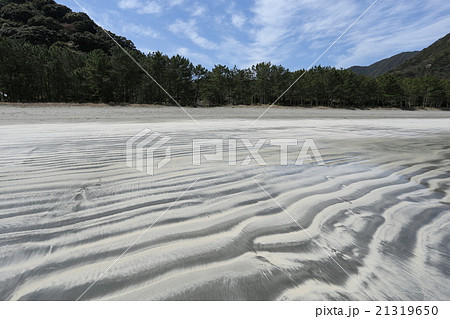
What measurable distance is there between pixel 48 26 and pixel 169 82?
84275mm

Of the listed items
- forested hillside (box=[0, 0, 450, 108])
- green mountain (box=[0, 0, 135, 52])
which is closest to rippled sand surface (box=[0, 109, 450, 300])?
forested hillside (box=[0, 0, 450, 108])

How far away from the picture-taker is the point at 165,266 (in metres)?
1.38

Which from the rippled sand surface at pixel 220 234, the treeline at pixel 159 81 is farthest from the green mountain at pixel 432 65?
the rippled sand surface at pixel 220 234

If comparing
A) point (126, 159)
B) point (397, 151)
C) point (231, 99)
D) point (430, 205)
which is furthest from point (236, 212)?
point (231, 99)

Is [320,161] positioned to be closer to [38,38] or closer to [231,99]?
[231,99]

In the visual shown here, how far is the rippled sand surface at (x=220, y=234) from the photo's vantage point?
4.13 ft

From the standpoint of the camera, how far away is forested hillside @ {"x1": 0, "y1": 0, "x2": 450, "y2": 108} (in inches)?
1331
